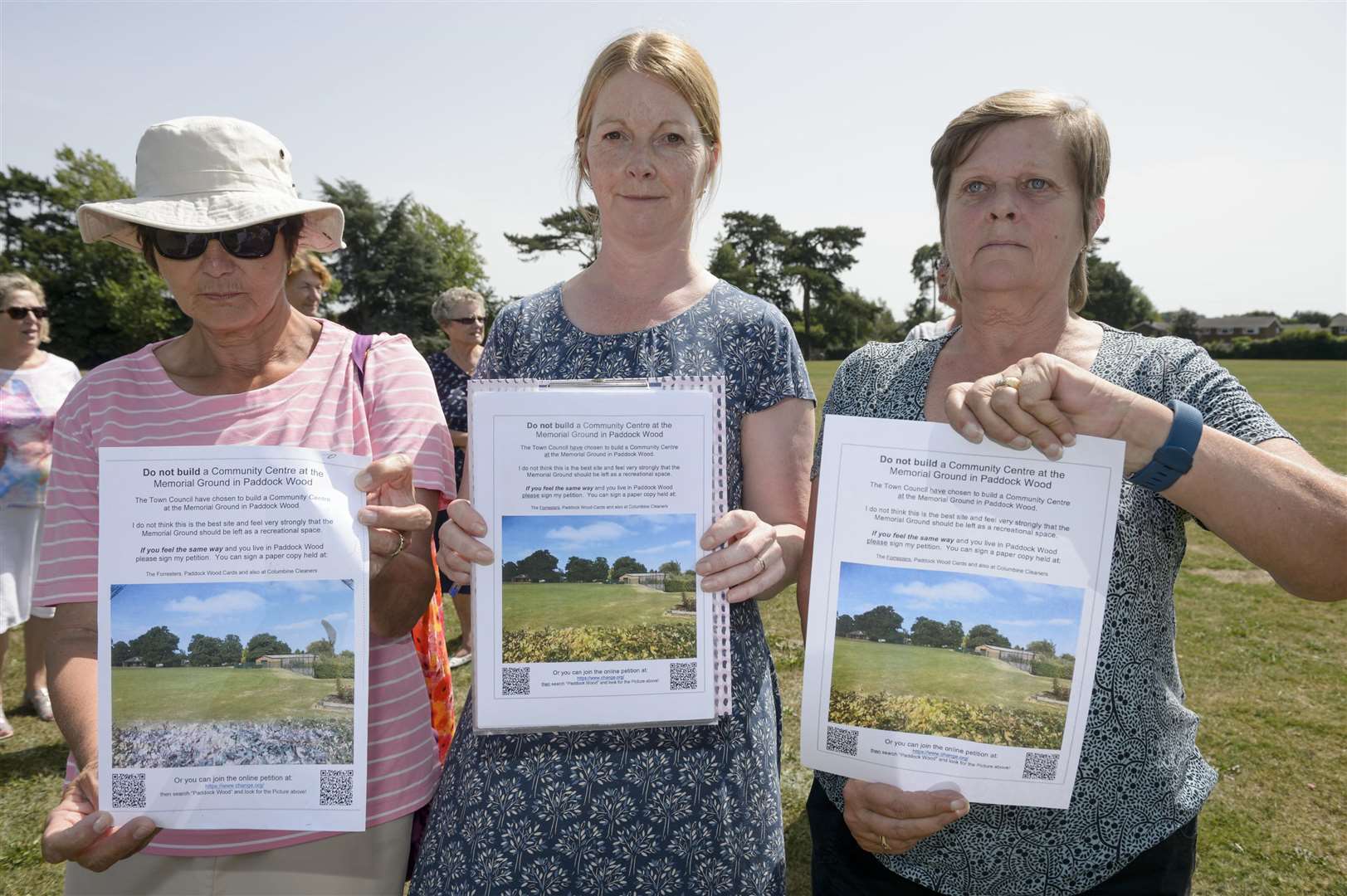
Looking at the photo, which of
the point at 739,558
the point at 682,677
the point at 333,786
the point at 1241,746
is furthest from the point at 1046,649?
the point at 1241,746

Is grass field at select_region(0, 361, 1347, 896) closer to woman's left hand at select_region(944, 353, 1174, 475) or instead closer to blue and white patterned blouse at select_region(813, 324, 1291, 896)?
blue and white patterned blouse at select_region(813, 324, 1291, 896)

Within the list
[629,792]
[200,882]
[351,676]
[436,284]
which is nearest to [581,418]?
[351,676]

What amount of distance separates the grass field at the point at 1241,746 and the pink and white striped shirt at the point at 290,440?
1555 millimetres

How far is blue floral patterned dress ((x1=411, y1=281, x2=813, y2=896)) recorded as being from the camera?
74.4 inches

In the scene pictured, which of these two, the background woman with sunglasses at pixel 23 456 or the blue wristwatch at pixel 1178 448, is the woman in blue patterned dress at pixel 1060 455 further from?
the background woman with sunglasses at pixel 23 456

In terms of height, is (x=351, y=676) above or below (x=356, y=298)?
below

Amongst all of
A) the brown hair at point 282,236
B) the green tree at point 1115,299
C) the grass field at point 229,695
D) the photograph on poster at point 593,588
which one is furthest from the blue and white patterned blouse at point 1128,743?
the green tree at point 1115,299

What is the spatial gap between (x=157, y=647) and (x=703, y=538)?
1171 millimetres

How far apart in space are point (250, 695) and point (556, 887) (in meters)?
0.80

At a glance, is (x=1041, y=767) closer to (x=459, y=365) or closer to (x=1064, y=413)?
(x=1064, y=413)

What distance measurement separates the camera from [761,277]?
72250mm

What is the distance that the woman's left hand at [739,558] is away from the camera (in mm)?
1771

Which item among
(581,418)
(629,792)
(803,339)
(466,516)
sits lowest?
(629,792)

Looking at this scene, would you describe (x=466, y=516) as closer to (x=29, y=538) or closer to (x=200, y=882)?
(x=200, y=882)
